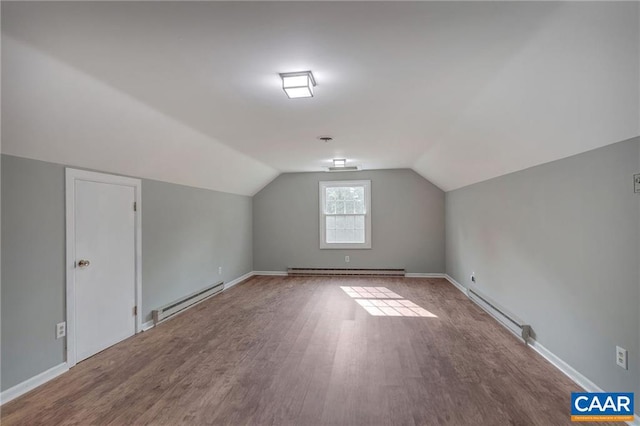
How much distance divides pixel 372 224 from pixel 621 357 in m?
5.17

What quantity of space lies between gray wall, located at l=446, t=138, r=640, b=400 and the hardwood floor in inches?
14.2

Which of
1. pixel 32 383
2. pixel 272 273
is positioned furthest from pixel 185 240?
pixel 272 273

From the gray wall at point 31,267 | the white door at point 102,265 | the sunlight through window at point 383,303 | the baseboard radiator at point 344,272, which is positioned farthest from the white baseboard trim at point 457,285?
the gray wall at point 31,267

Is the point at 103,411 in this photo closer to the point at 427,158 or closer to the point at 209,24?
the point at 209,24

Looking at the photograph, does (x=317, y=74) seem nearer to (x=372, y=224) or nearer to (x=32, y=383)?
(x=32, y=383)

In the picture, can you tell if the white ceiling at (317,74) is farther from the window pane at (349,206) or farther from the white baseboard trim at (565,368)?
the window pane at (349,206)

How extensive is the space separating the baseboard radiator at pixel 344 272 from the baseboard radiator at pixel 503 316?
6.65 ft

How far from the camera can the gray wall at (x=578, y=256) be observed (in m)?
2.17

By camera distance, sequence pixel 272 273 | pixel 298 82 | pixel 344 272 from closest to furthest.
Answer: pixel 298 82, pixel 344 272, pixel 272 273

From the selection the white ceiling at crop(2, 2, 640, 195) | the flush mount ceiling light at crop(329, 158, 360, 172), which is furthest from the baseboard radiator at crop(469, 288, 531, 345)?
the flush mount ceiling light at crop(329, 158, 360, 172)

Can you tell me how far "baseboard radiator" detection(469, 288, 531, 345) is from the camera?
3.42 meters

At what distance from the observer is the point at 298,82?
2.31 m

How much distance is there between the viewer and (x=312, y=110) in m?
3.07

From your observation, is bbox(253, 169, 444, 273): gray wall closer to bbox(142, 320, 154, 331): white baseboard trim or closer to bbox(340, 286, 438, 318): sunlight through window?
bbox(340, 286, 438, 318): sunlight through window
